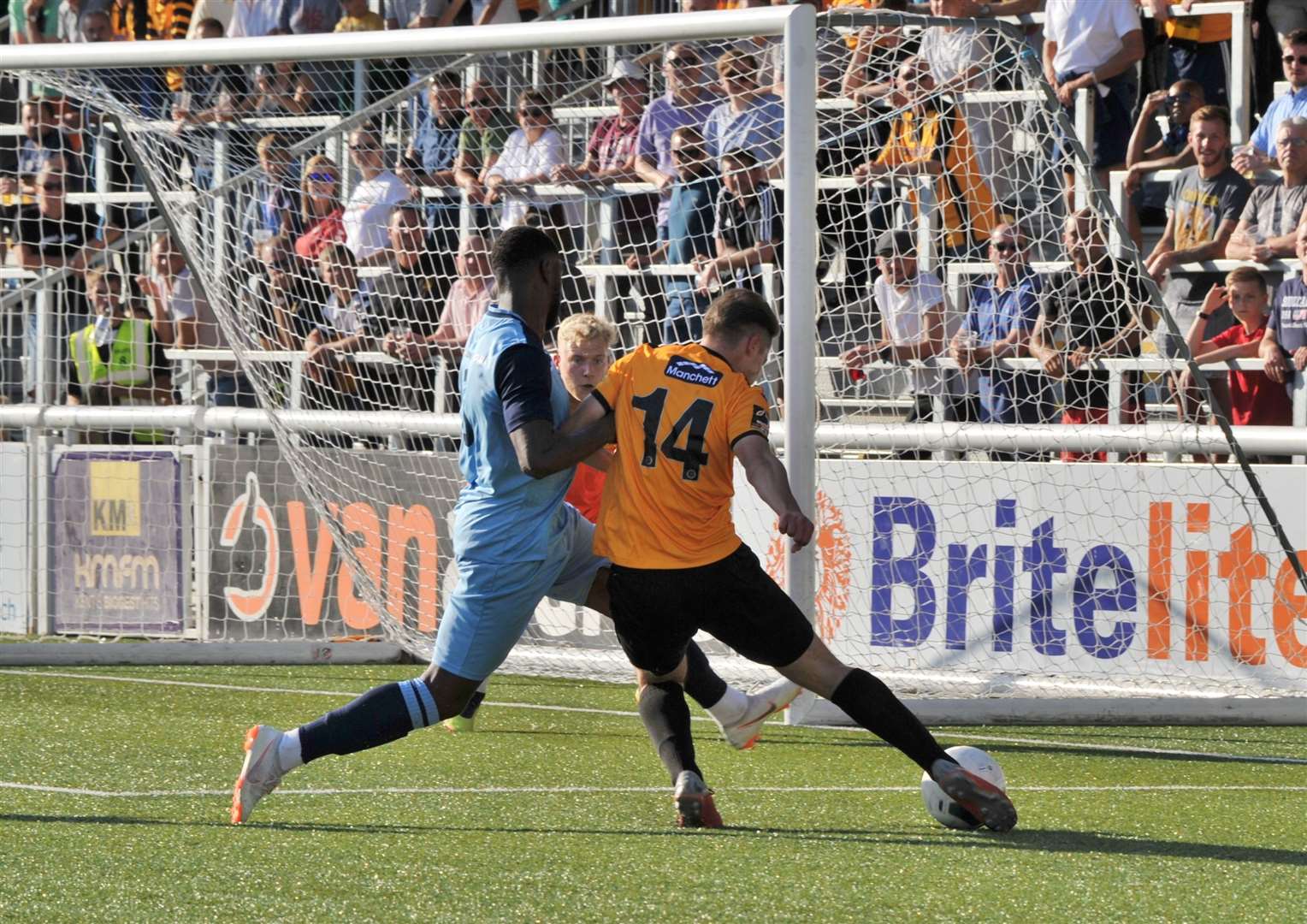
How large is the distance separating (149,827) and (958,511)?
15.3ft

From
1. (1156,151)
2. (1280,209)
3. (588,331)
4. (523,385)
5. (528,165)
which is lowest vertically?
(523,385)

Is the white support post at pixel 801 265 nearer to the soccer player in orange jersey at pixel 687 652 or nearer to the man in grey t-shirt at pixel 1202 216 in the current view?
the soccer player in orange jersey at pixel 687 652

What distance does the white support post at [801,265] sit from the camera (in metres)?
7.12

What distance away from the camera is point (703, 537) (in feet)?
17.2

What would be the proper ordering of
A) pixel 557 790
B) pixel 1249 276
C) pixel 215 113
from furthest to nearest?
pixel 215 113 → pixel 1249 276 → pixel 557 790

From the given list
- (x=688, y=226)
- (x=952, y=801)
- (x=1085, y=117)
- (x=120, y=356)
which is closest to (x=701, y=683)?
(x=952, y=801)

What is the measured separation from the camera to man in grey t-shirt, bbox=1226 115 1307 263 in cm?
972

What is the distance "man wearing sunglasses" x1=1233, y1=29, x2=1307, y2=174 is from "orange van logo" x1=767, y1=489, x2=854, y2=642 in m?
3.24

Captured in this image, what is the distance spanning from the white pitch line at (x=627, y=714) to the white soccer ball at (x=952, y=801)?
210cm

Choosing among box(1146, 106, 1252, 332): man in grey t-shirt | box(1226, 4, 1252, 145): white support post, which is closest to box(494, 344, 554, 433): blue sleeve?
box(1146, 106, 1252, 332): man in grey t-shirt

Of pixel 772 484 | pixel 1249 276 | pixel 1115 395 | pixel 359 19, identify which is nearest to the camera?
pixel 772 484

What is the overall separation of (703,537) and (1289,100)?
652 cm

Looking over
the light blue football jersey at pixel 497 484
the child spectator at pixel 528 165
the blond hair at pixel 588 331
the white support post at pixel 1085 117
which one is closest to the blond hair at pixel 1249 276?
the white support post at pixel 1085 117

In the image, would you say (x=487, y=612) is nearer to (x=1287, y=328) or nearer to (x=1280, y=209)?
(x=1287, y=328)
